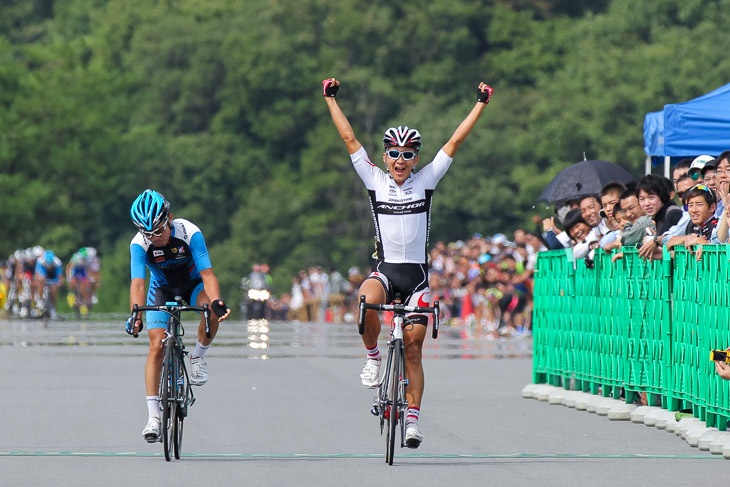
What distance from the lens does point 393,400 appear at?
10898 millimetres

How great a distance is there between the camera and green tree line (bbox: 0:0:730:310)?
6450 centimetres

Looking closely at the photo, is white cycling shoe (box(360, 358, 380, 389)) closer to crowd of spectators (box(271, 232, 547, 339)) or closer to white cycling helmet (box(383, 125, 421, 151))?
white cycling helmet (box(383, 125, 421, 151))

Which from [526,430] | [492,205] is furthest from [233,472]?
[492,205]

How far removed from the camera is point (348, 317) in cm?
4719

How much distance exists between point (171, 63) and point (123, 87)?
38.3ft

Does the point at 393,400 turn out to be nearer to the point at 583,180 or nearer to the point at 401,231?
the point at 401,231

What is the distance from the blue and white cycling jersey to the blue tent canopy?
22.1ft

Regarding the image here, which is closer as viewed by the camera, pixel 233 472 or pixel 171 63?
pixel 233 472

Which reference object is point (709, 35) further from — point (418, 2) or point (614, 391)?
point (614, 391)

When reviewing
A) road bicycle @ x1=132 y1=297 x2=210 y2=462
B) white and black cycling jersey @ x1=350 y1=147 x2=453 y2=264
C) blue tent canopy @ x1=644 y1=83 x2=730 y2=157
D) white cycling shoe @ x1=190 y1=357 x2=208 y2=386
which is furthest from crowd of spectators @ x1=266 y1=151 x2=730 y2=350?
road bicycle @ x1=132 y1=297 x2=210 y2=462

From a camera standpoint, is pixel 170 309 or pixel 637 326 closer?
pixel 170 309

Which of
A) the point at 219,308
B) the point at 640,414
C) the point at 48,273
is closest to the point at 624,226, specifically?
the point at 640,414

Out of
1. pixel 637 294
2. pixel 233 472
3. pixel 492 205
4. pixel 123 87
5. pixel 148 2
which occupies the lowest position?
pixel 233 472

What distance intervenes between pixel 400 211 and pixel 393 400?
1.37 m
